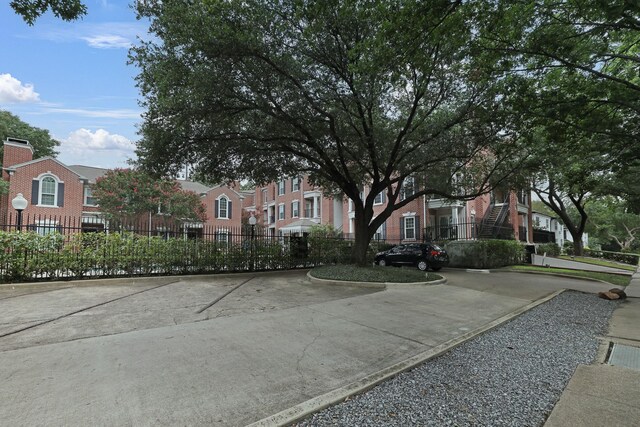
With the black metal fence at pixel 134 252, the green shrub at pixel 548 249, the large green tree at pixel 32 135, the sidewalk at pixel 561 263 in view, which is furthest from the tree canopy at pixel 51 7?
the large green tree at pixel 32 135

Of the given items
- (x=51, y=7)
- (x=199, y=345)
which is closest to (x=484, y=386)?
(x=199, y=345)

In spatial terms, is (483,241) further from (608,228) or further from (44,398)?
(608,228)

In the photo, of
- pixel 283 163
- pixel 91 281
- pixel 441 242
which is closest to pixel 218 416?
pixel 91 281

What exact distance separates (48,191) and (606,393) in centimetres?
3062

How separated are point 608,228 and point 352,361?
5359 centimetres

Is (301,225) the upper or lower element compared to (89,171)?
lower

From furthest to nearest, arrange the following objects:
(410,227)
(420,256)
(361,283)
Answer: (410,227)
(420,256)
(361,283)

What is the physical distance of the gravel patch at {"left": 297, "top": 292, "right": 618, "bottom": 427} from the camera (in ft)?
10.1

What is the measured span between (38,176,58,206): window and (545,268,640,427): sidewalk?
30.1 m

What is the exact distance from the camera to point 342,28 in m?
10.2

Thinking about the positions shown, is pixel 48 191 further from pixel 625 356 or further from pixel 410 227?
pixel 625 356

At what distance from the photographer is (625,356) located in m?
4.73

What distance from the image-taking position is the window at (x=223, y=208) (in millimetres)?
33125

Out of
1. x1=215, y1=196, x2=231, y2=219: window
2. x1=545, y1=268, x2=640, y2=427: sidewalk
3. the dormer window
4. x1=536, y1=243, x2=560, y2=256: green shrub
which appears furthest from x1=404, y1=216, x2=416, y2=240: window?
the dormer window
